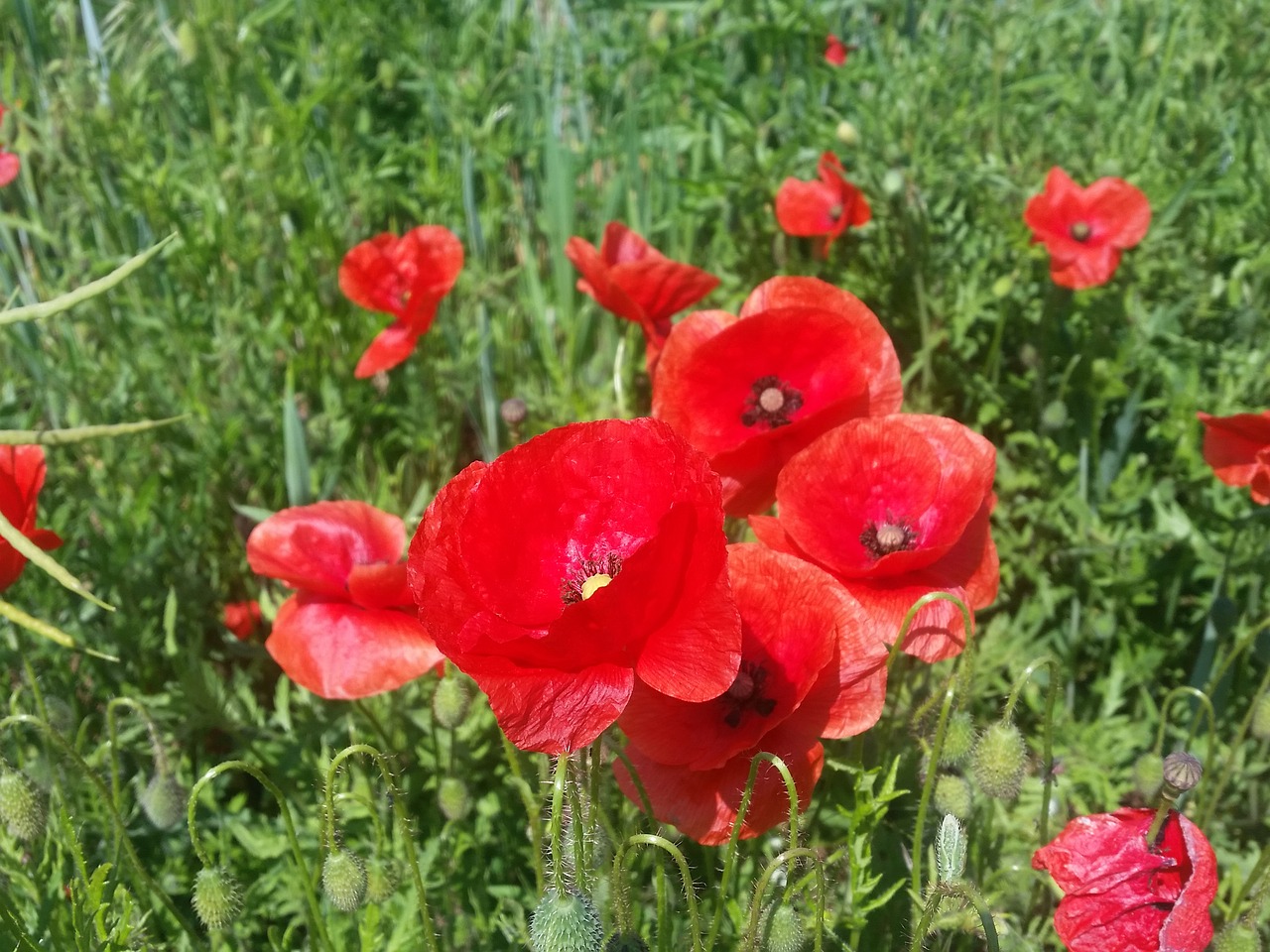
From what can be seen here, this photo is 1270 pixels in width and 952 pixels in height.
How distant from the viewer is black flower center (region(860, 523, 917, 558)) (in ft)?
5.10

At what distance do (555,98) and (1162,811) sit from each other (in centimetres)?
298

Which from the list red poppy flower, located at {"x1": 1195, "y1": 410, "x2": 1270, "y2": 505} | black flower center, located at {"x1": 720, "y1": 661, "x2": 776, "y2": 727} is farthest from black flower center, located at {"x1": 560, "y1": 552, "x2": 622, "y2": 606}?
red poppy flower, located at {"x1": 1195, "y1": 410, "x2": 1270, "y2": 505}

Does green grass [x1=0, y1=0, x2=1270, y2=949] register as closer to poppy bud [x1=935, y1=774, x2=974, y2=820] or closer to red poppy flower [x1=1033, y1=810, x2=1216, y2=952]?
poppy bud [x1=935, y1=774, x2=974, y2=820]

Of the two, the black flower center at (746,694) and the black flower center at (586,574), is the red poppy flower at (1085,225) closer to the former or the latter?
the black flower center at (746,694)

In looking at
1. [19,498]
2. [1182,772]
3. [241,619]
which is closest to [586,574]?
[1182,772]

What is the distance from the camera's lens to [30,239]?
3896 millimetres

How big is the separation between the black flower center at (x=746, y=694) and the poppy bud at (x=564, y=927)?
0.37 m

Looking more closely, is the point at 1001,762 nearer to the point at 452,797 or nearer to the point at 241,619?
the point at 452,797

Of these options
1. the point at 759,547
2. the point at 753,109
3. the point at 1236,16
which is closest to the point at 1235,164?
the point at 1236,16

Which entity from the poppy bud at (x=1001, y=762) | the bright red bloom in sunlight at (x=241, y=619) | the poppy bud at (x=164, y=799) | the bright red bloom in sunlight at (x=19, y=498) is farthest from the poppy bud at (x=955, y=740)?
the bright red bloom in sunlight at (x=241, y=619)

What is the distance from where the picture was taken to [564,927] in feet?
3.66

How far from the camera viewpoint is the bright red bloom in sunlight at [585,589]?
3.65 ft

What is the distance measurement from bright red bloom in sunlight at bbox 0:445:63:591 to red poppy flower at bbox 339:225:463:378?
1.15 metres

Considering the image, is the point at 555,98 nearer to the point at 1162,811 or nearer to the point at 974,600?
the point at 974,600
